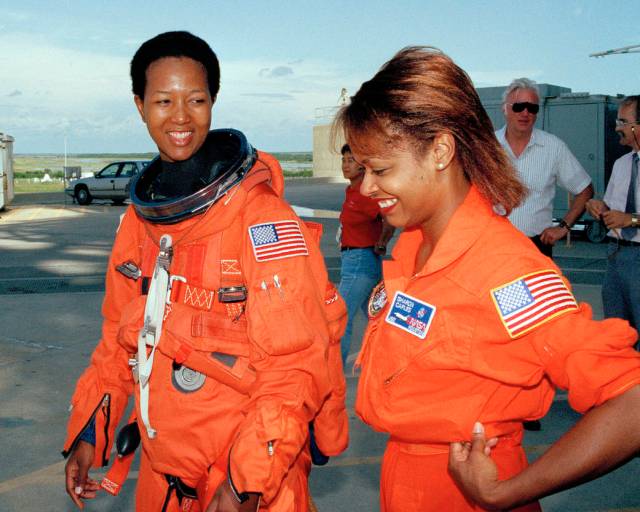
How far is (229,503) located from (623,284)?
3.79 metres

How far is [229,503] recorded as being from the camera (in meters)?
1.84

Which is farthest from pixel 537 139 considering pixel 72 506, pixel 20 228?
pixel 20 228

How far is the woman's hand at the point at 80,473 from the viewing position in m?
2.38

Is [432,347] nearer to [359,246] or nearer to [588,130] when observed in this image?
[359,246]

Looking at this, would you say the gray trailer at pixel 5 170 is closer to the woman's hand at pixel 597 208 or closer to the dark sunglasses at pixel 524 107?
the dark sunglasses at pixel 524 107

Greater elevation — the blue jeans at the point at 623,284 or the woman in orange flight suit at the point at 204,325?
the woman in orange flight suit at the point at 204,325

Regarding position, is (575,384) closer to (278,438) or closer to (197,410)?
(278,438)

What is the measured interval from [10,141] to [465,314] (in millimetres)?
24642

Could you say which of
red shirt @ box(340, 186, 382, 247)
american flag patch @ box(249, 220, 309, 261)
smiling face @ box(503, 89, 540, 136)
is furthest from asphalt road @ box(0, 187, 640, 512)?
american flag patch @ box(249, 220, 309, 261)

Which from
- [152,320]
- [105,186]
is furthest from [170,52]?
[105,186]

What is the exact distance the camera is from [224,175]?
6.91 ft

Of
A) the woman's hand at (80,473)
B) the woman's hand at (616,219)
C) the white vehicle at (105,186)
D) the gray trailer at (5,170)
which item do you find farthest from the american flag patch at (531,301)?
the white vehicle at (105,186)

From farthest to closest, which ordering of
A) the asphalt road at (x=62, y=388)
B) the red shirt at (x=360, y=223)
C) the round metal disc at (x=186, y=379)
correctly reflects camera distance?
the red shirt at (x=360, y=223), the asphalt road at (x=62, y=388), the round metal disc at (x=186, y=379)

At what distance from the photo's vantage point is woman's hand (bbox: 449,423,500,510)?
1.58 meters
